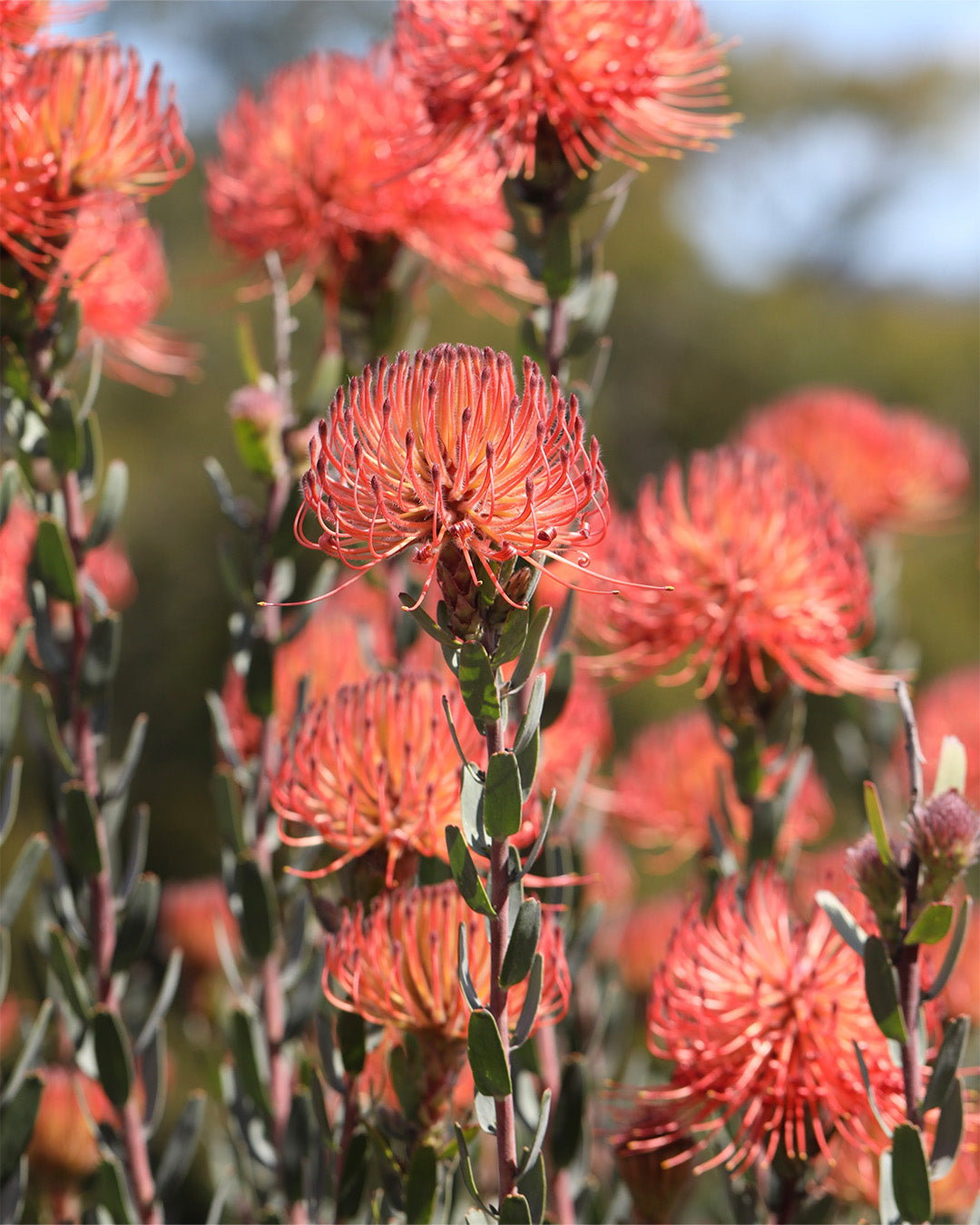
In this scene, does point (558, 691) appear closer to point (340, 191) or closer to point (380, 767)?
point (380, 767)

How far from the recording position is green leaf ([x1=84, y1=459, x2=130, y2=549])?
0.83m

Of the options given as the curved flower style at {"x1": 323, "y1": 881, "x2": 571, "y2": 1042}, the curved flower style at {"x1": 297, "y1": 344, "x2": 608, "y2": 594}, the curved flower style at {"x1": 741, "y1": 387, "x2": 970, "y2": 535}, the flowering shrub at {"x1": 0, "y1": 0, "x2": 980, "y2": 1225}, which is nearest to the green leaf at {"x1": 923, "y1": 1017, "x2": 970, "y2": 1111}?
the flowering shrub at {"x1": 0, "y1": 0, "x2": 980, "y2": 1225}

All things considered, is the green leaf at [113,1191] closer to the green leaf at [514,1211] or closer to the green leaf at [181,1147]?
the green leaf at [181,1147]

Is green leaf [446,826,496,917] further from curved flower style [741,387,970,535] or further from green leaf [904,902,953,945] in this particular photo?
curved flower style [741,387,970,535]

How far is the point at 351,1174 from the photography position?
696 mm

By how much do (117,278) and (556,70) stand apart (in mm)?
403

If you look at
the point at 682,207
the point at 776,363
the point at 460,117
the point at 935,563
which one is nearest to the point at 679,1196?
the point at 460,117

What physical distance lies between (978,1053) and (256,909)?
2.31 ft

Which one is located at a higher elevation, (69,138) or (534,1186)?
(69,138)

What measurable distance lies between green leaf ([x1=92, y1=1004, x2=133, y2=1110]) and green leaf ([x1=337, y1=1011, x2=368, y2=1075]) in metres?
0.16

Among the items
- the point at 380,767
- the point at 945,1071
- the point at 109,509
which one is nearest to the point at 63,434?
the point at 109,509

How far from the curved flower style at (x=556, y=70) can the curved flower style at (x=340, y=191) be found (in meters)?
0.11

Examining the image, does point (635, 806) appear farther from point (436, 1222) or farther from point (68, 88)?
point (68, 88)

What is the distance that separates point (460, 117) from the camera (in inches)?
31.9
